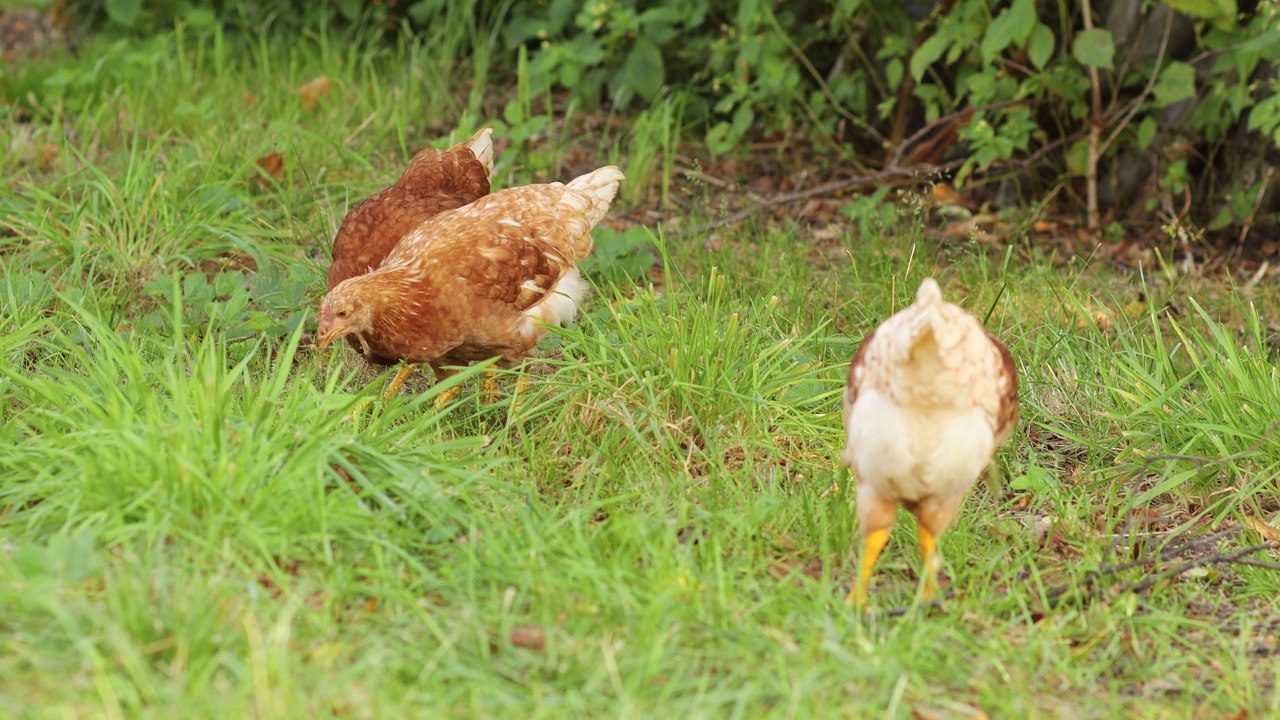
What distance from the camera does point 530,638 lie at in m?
2.65

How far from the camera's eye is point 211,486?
8.84 ft

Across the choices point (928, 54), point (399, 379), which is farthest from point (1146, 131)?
point (399, 379)

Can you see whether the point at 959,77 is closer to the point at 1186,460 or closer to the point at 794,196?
the point at 794,196

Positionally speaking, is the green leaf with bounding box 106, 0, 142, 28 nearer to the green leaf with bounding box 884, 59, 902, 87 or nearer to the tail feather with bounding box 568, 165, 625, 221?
the tail feather with bounding box 568, 165, 625, 221

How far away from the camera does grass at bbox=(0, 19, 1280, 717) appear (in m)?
2.48

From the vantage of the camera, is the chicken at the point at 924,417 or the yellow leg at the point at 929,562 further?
the yellow leg at the point at 929,562

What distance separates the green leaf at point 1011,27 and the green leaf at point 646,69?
1622 millimetres

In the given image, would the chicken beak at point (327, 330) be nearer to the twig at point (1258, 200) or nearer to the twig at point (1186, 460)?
the twig at point (1186, 460)

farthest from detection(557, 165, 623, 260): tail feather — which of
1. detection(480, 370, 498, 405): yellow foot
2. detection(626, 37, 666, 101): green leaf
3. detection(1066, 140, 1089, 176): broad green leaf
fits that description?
detection(1066, 140, 1089, 176): broad green leaf

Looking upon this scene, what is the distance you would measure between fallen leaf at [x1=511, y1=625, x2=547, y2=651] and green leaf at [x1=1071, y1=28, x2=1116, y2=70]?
11.9ft

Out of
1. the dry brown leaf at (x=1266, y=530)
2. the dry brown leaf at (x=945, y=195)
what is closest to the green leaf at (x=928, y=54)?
the dry brown leaf at (x=945, y=195)

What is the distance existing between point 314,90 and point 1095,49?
353 centimetres

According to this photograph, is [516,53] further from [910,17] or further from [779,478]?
[779,478]

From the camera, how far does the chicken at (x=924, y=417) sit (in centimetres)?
267
